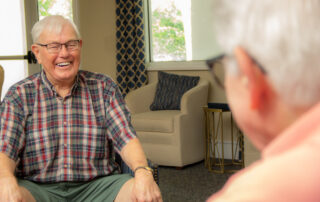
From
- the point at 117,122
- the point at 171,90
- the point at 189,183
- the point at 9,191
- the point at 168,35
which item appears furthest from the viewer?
the point at 168,35

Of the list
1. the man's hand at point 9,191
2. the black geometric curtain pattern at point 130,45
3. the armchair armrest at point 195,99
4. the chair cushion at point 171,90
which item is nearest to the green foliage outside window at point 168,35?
the black geometric curtain pattern at point 130,45

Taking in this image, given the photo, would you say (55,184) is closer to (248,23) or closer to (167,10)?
(248,23)

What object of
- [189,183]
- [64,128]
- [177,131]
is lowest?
[189,183]

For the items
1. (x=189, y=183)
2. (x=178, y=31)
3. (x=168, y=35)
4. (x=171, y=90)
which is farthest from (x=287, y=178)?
(x=168, y=35)

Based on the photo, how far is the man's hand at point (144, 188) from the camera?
173 cm

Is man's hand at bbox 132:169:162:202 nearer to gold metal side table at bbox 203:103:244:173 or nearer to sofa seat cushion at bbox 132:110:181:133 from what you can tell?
gold metal side table at bbox 203:103:244:173

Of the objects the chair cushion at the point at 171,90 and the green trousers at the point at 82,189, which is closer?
the green trousers at the point at 82,189

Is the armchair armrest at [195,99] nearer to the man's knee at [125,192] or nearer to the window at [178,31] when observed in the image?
the window at [178,31]

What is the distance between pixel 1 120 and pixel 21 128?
0.27ft

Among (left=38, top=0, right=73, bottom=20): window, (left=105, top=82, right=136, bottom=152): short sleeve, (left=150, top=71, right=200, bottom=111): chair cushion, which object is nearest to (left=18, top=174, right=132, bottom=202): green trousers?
Answer: (left=105, top=82, right=136, bottom=152): short sleeve

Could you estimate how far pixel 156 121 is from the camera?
4.23 metres

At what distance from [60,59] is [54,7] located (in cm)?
310

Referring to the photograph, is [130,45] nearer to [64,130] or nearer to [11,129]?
[64,130]

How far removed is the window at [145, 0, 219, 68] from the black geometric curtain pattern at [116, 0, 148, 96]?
Answer: 0.17m
